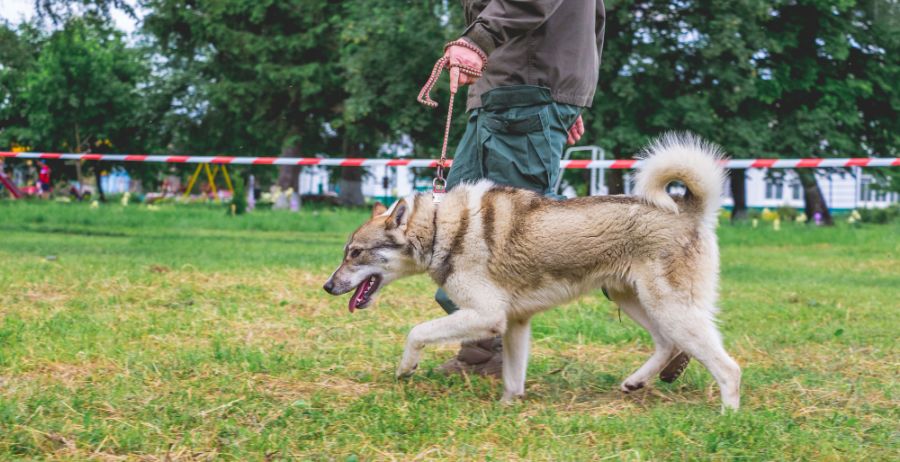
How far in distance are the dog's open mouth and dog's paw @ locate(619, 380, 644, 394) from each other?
1334 mm

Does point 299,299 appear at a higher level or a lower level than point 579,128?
lower

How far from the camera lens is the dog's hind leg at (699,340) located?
404 centimetres

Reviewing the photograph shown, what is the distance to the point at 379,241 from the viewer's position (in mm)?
4453

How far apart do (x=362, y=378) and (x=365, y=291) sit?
0.45 m

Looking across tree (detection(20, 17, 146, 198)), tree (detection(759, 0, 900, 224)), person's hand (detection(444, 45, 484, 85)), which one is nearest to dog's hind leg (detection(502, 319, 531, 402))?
person's hand (detection(444, 45, 484, 85))

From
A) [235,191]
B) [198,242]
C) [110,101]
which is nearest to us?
[198,242]

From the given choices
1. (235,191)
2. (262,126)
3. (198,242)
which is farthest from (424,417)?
(262,126)

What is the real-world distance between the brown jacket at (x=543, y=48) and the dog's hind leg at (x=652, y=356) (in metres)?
1.03

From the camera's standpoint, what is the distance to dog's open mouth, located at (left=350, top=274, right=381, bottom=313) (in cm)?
454

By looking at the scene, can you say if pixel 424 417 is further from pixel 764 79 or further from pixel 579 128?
pixel 764 79

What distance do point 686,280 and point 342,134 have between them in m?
29.3

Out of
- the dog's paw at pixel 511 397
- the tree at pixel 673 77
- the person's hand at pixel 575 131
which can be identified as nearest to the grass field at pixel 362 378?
the dog's paw at pixel 511 397

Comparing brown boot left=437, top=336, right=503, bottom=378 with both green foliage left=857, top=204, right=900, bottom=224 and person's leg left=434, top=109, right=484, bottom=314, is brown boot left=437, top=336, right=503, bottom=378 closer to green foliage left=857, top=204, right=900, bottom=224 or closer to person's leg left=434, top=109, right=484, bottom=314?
person's leg left=434, top=109, right=484, bottom=314

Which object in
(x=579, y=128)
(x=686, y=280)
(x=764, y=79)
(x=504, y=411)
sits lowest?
(x=504, y=411)
